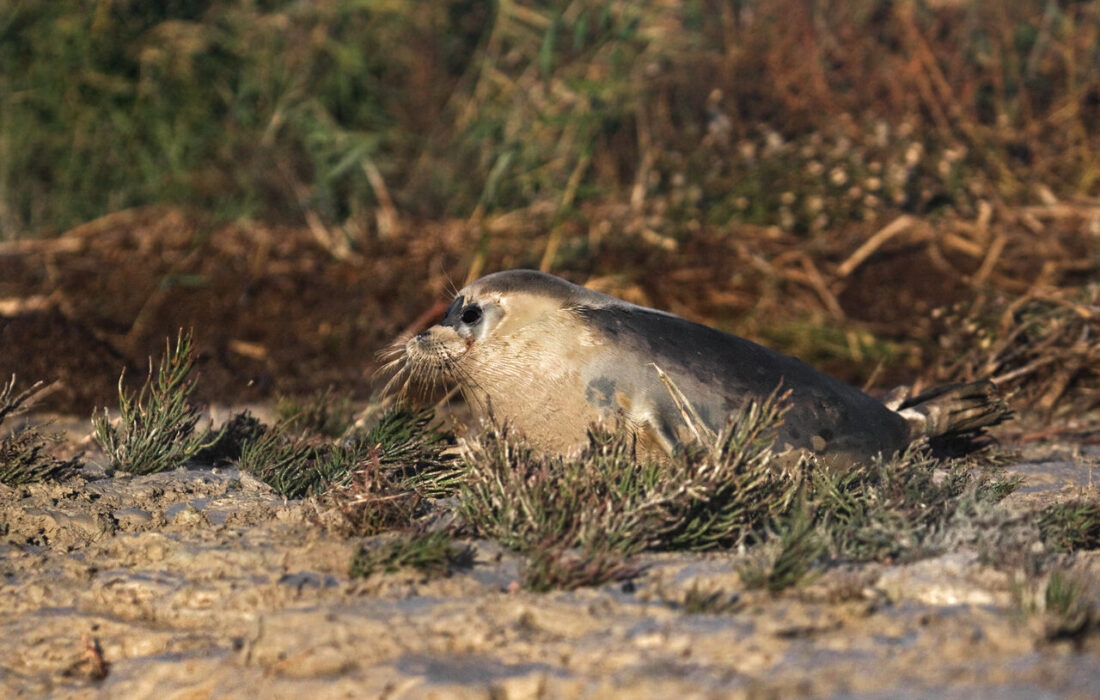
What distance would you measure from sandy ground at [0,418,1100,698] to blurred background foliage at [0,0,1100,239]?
5.60 meters

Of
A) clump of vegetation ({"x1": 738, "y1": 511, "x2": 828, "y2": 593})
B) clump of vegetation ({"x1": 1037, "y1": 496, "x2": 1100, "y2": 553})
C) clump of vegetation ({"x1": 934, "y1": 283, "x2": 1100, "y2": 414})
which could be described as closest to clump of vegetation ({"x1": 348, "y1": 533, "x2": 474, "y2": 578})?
clump of vegetation ({"x1": 738, "y1": 511, "x2": 828, "y2": 593})

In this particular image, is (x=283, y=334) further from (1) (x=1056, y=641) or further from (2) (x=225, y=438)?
(1) (x=1056, y=641)

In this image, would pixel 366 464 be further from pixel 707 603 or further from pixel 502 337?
pixel 707 603

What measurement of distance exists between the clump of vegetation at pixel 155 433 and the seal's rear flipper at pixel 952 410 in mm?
2645

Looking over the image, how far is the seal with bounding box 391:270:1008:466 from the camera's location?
4176mm

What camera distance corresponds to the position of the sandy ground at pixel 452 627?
2.58 meters

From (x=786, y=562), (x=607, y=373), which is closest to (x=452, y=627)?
(x=786, y=562)

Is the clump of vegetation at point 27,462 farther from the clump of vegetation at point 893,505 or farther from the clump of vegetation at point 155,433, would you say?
the clump of vegetation at point 893,505

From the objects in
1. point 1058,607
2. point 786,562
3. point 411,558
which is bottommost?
point 411,558

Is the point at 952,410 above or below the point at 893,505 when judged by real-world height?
below

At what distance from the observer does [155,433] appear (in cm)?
442

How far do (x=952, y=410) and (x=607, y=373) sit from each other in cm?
A: 150

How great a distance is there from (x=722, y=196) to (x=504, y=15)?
2.17m

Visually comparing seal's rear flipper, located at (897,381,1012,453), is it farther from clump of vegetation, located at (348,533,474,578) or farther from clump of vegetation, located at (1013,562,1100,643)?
clump of vegetation, located at (348,533,474,578)
